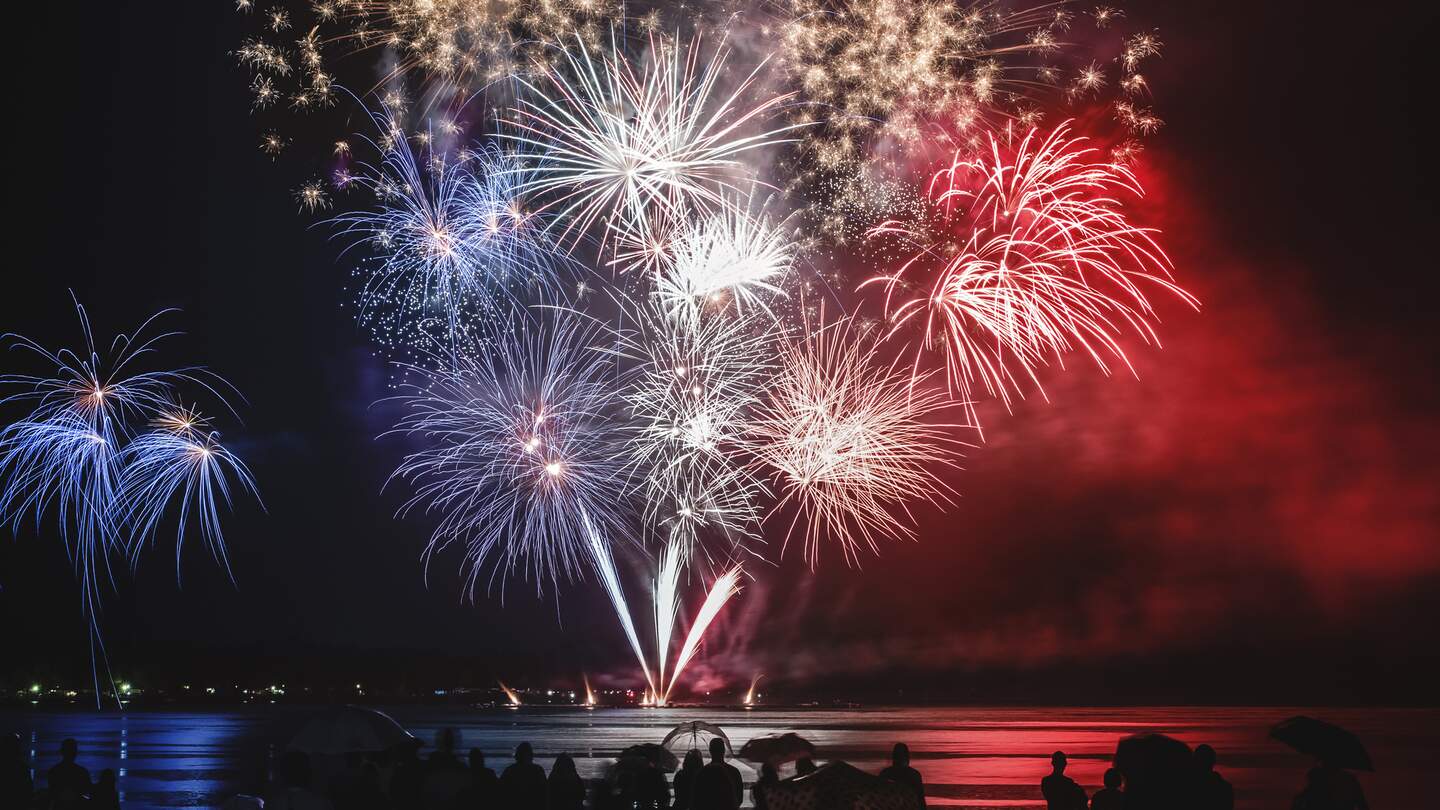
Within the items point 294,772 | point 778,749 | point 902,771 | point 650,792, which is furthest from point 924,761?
point 294,772

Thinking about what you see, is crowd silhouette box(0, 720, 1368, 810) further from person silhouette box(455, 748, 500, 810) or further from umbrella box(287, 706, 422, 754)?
umbrella box(287, 706, 422, 754)

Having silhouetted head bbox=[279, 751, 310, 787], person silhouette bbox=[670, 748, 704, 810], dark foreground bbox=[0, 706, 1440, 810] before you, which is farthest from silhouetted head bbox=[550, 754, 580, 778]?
silhouetted head bbox=[279, 751, 310, 787]

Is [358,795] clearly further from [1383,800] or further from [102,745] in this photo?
[102,745]

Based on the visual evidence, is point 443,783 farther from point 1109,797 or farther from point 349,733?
point 1109,797

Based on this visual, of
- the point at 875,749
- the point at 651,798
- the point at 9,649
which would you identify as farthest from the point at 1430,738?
the point at 9,649

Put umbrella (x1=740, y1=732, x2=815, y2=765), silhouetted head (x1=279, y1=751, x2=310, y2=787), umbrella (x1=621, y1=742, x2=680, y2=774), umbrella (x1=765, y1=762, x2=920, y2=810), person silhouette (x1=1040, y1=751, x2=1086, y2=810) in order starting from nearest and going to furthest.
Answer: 1. umbrella (x1=765, y1=762, x2=920, y2=810)
2. silhouetted head (x1=279, y1=751, x2=310, y2=787)
3. person silhouette (x1=1040, y1=751, x2=1086, y2=810)
4. umbrella (x1=621, y1=742, x2=680, y2=774)
5. umbrella (x1=740, y1=732, x2=815, y2=765)
